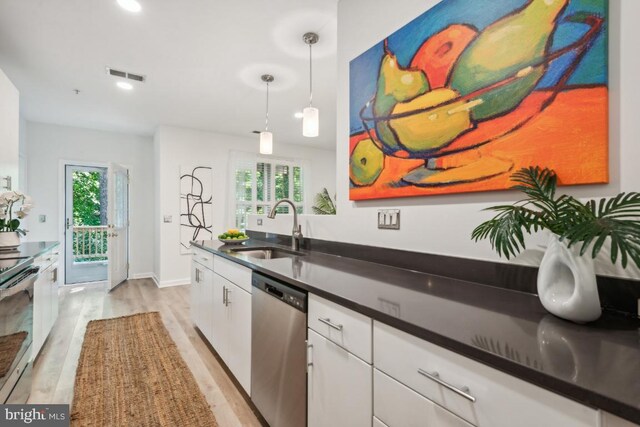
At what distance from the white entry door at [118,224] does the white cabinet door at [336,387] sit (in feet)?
14.4

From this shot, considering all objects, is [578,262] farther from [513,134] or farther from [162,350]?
[162,350]

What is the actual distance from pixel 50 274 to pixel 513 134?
359 cm

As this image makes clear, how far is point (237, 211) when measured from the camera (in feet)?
17.9

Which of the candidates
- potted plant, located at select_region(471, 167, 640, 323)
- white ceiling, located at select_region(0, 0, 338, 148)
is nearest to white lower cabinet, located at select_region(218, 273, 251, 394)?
potted plant, located at select_region(471, 167, 640, 323)

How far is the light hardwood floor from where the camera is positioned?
1.86m

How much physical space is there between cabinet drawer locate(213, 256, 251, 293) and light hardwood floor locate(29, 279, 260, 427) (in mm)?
716

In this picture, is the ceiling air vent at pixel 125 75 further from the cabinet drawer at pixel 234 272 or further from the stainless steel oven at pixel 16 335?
the cabinet drawer at pixel 234 272

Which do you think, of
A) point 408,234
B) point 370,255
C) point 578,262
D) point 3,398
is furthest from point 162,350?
point 578,262

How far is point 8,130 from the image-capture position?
2.62 metres

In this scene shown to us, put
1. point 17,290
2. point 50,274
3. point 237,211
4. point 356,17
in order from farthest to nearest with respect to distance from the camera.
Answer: point 237,211 < point 50,274 < point 356,17 < point 17,290

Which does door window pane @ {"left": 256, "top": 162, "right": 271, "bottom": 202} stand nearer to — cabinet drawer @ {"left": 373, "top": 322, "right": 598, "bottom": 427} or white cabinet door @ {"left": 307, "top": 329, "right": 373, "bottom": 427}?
white cabinet door @ {"left": 307, "top": 329, "right": 373, "bottom": 427}

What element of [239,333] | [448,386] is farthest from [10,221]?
[448,386]

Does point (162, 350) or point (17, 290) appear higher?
point (17, 290)

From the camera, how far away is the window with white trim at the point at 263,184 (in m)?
5.48
